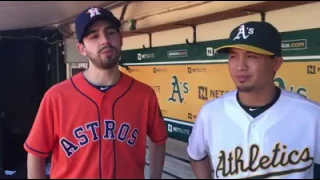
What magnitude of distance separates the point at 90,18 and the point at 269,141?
2.03ft

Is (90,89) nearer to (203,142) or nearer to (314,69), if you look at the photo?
(203,142)

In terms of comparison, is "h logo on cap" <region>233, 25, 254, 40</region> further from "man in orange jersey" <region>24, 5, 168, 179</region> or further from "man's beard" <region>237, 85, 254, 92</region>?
"man in orange jersey" <region>24, 5, 168, 179</region>

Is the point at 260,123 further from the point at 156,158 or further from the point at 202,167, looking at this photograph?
the point at 156,158

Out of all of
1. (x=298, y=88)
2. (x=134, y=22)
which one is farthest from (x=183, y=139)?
(x=298, y=88)

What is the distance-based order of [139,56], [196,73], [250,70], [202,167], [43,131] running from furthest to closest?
[139,56] → [196,73] → [202,167] → [43,131] → [250,70]

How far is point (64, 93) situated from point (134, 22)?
175cm

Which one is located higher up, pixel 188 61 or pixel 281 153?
pixel 188 61

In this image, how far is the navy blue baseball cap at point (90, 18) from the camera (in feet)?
4.37

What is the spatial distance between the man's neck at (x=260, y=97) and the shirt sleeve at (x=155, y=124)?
0.29 meters

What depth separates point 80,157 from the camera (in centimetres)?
141

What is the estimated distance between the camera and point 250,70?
1.31 meters

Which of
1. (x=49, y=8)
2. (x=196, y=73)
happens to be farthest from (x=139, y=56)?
(x=49, y=8)

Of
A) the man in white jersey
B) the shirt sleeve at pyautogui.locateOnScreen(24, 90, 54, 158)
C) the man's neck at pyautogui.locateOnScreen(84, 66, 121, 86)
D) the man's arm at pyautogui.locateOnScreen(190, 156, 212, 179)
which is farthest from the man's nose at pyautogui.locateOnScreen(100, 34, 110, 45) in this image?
the man's arm at pyautogui.locateOnScreen(190, 156, 212, 179)

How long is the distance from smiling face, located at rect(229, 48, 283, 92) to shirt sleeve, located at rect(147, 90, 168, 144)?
298mm
